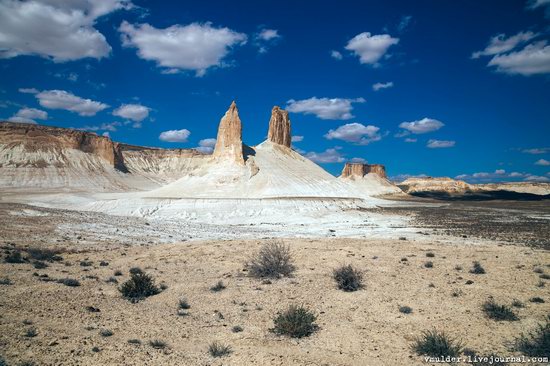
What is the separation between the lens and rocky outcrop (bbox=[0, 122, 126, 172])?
101375 millimetres

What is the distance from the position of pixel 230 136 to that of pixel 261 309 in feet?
227

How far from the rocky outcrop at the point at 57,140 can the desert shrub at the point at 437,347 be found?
10943 cm

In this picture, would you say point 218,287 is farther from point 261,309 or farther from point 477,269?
point 477,269

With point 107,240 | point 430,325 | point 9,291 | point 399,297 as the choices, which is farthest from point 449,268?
point 107,240

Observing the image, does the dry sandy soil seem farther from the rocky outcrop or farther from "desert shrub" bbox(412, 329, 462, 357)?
the rocky outcrop

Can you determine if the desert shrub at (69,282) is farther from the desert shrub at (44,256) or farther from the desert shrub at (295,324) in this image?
the desert shrub at (295,324)

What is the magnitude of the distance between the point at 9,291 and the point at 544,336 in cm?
1319

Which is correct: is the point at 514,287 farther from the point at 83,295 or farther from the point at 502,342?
the point at 83,295

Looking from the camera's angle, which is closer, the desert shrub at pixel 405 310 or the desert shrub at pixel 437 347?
the desert shrub at pixel 437 347

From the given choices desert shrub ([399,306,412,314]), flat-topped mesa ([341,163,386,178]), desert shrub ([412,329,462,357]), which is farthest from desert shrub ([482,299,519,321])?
flat-topped mesa ([341,163,386,178])

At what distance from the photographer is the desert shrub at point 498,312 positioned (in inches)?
359

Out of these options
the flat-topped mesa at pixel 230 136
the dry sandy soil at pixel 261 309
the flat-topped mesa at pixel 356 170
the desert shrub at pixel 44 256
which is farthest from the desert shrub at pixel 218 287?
the flat-topped mesa at pixel 356 170

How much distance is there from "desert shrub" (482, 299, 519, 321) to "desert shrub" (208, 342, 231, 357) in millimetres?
6510

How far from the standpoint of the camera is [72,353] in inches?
288
